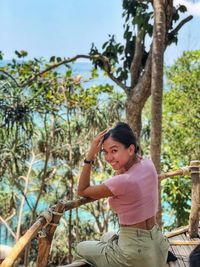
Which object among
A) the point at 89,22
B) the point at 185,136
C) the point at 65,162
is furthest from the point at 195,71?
the point at 89,22

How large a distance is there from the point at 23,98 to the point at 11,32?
8510 cm

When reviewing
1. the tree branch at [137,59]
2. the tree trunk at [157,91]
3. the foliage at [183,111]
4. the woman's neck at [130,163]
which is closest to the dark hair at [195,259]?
the woman's neck at [130,163]

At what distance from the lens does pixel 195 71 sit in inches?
463

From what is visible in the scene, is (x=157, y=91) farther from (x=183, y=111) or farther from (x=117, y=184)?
(x=183, y=111)

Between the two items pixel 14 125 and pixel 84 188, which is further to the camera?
pixel 14 125

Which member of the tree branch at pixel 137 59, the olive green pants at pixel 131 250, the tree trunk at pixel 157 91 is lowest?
the olive green pants at pixel 131 250

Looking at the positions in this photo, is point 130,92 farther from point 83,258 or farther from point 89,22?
point 89,22

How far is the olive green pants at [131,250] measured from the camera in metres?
2.22

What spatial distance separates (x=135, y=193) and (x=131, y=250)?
0.27 m

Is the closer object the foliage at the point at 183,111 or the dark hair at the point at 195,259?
the dark hair at the point at 195,259

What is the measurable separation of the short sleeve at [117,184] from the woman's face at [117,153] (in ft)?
0.32

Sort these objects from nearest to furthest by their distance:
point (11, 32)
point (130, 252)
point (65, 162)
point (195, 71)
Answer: point (130, 252) < point (65, 162) < point (195, 71) < point (11, 32)

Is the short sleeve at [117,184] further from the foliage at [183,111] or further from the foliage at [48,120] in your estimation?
the foliage at [183,111]

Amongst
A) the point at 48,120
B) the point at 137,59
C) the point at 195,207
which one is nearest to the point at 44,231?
the point at 195,207
